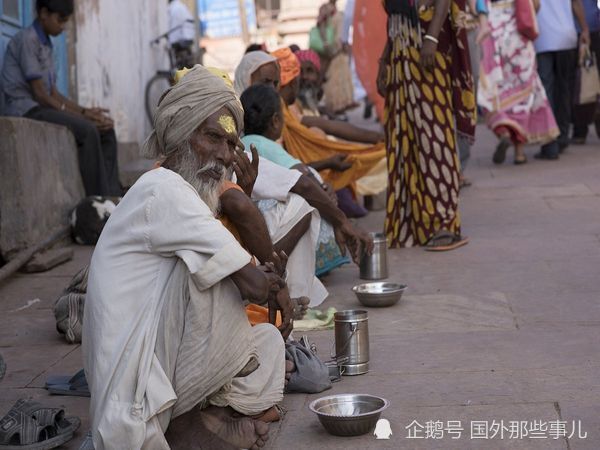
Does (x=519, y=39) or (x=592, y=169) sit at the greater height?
(x=519, y=39)

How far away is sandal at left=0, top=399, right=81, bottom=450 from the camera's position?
3533 millimetres

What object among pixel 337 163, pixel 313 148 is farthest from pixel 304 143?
pixel 337 163

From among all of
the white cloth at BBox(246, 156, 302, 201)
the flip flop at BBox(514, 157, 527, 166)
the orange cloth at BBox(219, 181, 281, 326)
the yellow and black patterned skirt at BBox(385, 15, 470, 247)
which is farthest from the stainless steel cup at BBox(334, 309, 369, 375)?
the flip flop at BBox(514, 157, 527, 166)

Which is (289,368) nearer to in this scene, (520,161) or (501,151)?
Answer: (520,161)

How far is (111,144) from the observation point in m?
8.69

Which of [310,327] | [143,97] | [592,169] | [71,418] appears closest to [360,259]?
[310,327]

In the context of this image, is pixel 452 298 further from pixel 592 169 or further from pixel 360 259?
pixel 592 169

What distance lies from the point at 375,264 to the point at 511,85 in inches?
216

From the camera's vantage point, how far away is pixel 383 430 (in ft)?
11.6

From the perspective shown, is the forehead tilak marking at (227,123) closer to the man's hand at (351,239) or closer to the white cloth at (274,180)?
the white cloth at (274,180)

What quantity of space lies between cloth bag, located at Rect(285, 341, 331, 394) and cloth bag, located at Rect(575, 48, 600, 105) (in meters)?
8.40

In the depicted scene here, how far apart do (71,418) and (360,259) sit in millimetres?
2810

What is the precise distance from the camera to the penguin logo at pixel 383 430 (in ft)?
11.5

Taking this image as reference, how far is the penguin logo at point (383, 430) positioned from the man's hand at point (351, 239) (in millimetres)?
2158
